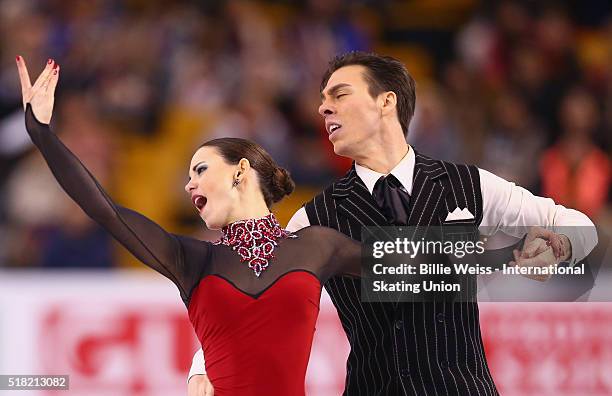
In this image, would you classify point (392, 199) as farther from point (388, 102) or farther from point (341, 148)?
point (388, 102)

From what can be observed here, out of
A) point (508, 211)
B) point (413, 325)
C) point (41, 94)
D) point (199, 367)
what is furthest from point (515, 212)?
point (41, 94)

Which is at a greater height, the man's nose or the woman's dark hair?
the man's nose

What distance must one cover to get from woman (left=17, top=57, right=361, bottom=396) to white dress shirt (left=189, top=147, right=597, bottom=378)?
0.32m

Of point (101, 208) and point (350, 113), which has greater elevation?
point (350, 113)

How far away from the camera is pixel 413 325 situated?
3.58 meters

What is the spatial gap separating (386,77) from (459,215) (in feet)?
1.86

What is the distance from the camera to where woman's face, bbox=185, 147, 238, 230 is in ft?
11.1

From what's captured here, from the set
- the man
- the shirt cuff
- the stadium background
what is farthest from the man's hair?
the stadium background

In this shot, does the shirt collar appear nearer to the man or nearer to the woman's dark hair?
the man

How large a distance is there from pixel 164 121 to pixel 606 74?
12.9 feet

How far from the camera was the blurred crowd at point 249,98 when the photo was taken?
25.8ft

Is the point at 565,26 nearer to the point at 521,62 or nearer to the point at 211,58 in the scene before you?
the point at 521,62

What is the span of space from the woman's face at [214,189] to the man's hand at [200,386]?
47cm

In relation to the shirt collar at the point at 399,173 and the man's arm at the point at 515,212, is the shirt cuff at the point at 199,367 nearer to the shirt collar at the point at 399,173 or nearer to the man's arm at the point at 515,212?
the shirt collar at the point at 399,173
